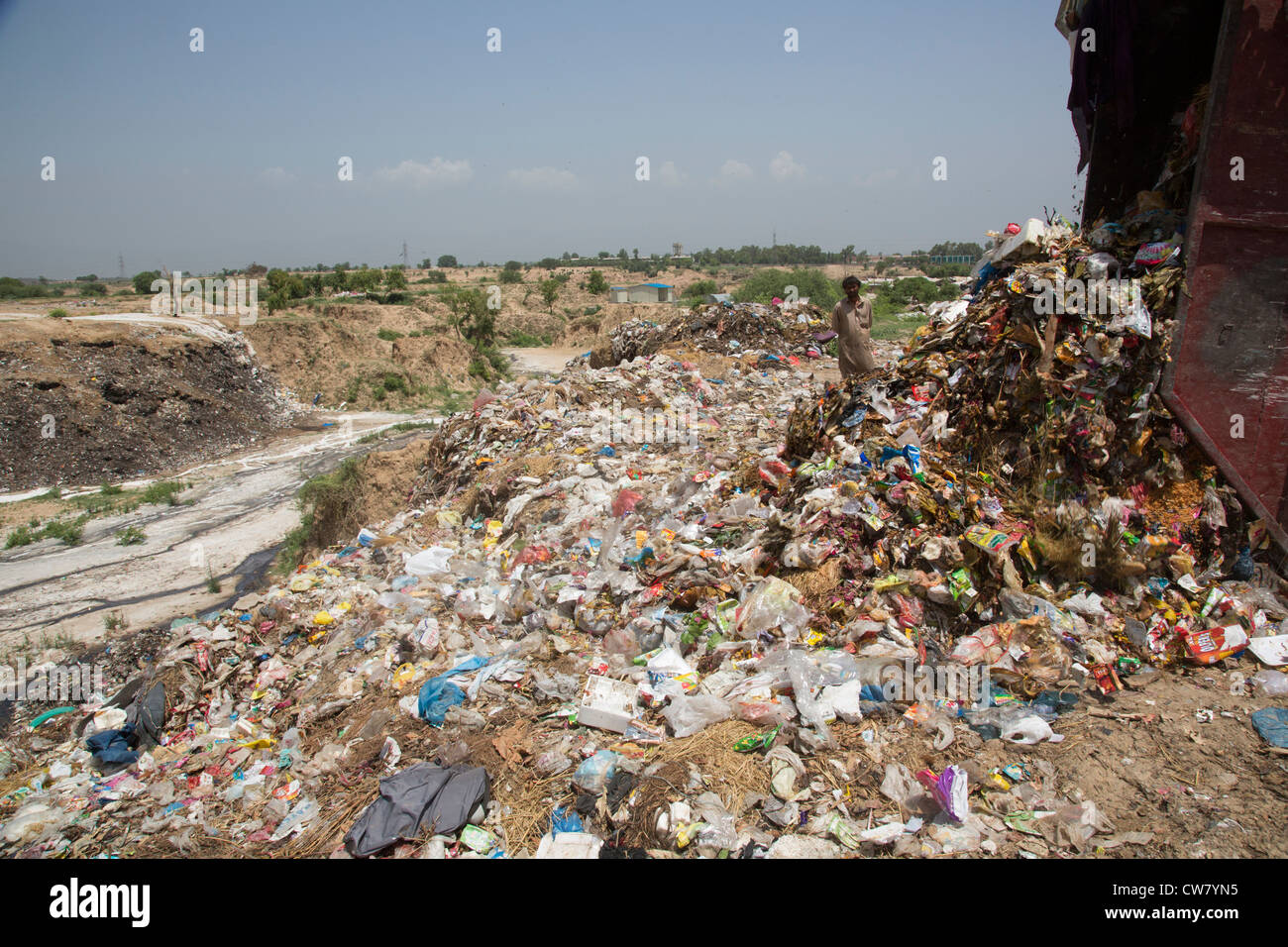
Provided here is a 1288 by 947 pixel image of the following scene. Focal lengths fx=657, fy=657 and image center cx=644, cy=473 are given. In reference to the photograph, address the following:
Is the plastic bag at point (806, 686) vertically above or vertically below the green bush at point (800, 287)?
below

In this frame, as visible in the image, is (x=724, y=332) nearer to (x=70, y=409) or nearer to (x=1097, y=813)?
(x=1097, y=813)

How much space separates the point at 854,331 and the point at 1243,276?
105 inches

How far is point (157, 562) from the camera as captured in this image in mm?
8273

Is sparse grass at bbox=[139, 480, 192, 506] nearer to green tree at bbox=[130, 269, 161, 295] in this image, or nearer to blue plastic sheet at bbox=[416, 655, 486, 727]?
blue plastic sheet at bbox=[416, 655, 486, 727]

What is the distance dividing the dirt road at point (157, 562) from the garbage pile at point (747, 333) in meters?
6.77

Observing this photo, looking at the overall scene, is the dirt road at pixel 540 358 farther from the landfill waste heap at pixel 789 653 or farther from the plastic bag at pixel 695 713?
the plastic bag at pixel 695 713

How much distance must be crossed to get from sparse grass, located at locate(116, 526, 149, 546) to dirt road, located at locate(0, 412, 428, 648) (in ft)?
0.25

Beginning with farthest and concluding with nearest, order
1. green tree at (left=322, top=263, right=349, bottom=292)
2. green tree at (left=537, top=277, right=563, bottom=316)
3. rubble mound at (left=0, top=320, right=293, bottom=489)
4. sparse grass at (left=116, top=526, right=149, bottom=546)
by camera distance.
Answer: green tree at (left=322, top=263, right=349, bottom=292) → green tree at (left=537, top=277, right=563, bottom=316) → rubble mound at (left=0, top=320, right=293, bottom=489) → sparse grass at (left=116, top=526, right=149, bottom=546)

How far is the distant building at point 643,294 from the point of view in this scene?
103ft

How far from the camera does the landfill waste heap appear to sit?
250 cm

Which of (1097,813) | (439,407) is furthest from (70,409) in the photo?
(1097,813)

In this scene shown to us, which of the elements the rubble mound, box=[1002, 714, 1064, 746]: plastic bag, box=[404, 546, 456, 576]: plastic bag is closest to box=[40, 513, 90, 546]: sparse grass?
the rubble mound

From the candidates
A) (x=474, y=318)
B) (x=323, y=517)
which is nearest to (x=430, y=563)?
(x=323, y=517)

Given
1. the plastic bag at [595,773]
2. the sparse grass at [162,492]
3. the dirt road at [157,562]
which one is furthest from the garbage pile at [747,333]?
the plastic bag at [595,773]
